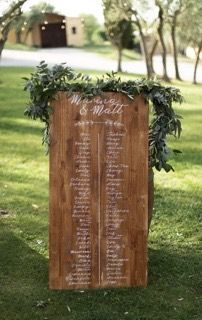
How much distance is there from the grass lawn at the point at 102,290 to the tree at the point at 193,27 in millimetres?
19323

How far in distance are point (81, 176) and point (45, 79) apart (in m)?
0.87

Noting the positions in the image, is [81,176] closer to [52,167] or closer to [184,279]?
[52,167]

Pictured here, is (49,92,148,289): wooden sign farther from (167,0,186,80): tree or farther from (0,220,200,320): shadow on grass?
(167,0,186,80): tree

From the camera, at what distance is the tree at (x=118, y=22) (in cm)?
3073

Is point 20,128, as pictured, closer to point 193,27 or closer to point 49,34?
point 193,27

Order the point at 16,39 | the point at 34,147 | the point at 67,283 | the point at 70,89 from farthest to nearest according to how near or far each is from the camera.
Answer: the point at 16,39, the point at 34,147, the point at 67,283, the point at 70,89

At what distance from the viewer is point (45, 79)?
505 centimetres

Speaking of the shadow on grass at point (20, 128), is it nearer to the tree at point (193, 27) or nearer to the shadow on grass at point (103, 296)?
the shadow on grass at point (103, 296)

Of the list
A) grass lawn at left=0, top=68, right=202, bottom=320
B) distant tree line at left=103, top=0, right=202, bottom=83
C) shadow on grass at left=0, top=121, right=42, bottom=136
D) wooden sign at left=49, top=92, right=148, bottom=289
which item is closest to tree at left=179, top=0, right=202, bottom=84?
distant tree line at left=103, top=0, right=202, bottom=83

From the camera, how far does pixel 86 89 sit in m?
4.98

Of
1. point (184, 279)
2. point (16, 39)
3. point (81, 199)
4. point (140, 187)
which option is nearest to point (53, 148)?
point (81, 199)

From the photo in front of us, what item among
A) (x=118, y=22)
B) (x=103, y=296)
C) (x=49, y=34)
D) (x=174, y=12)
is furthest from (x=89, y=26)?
(x=103, y=296)

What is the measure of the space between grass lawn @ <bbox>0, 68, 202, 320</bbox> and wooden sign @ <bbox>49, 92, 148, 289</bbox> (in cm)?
22

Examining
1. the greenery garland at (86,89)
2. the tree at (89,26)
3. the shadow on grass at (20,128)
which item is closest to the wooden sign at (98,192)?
the greenery garland at (86,89)
